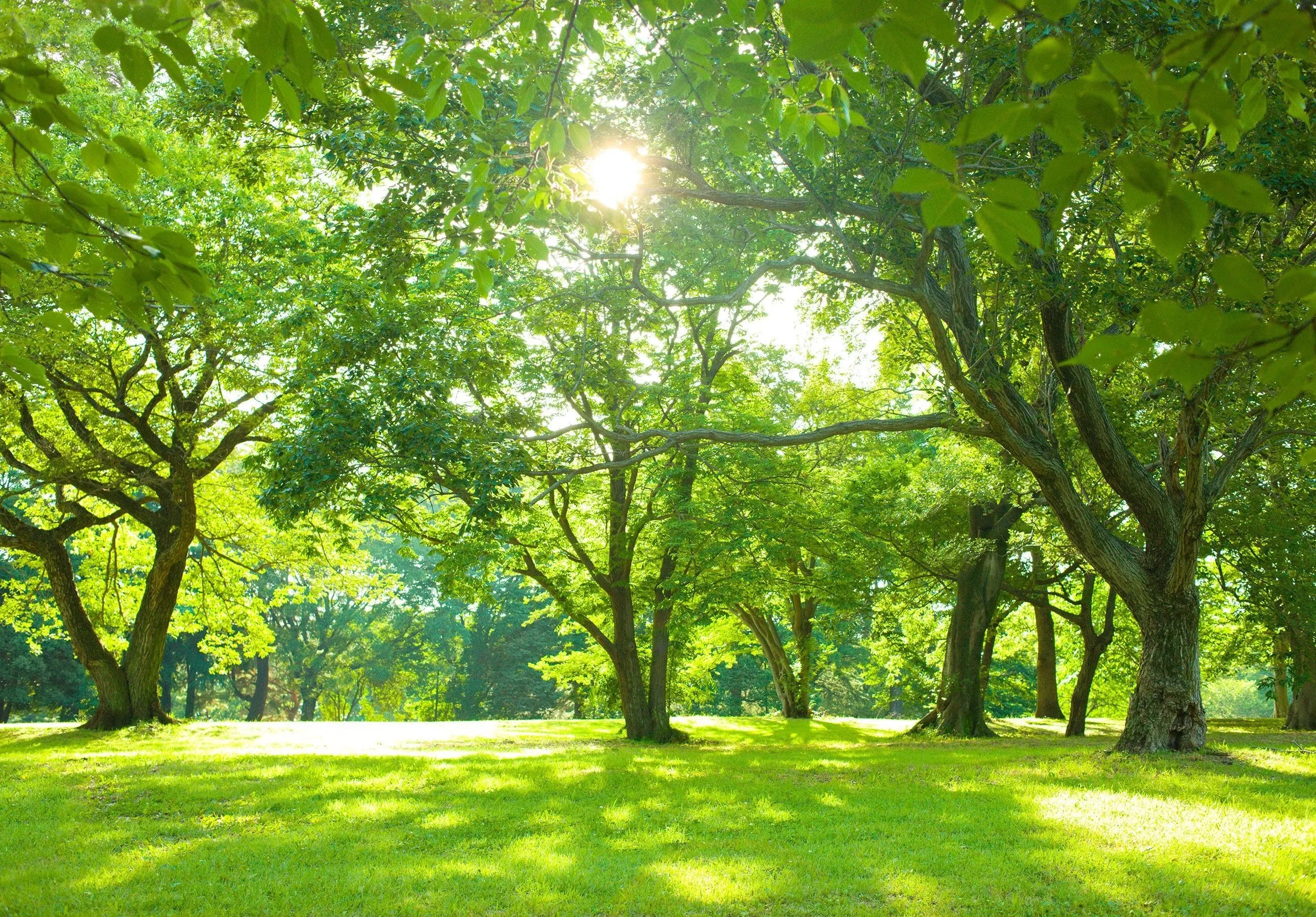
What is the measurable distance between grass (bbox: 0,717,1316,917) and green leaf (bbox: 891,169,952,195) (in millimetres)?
4369

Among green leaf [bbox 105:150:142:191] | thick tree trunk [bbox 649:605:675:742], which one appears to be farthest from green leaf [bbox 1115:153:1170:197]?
thick tree trunk [bbox 649:605:675:742]

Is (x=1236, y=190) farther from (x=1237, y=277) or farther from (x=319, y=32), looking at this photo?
(x=319, y=32)

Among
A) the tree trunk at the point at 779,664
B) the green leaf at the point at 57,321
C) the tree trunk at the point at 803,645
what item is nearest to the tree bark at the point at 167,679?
the tree trunk at the point at 779,664

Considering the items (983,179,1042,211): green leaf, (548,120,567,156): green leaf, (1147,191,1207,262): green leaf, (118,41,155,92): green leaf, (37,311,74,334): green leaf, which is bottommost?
(1147,191,1207,262): green leaf

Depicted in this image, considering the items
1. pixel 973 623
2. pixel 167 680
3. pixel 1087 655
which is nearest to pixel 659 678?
pixel 973 623

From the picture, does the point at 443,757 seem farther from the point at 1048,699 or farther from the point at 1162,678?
the point at 1048,699

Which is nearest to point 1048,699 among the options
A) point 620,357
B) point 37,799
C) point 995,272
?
point 620,357

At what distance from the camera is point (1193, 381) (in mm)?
1455

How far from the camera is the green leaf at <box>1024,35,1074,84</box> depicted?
1259mm

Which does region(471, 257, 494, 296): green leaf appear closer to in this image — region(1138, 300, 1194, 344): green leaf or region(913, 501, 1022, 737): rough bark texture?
region(1138, 300, 1194, 344): green leaf

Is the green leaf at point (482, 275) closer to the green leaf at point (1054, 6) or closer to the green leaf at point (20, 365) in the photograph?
the green leaf at point (20, 365)

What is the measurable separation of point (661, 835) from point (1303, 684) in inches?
716

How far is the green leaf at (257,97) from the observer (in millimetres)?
1931

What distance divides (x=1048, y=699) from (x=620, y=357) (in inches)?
665
